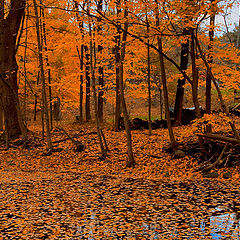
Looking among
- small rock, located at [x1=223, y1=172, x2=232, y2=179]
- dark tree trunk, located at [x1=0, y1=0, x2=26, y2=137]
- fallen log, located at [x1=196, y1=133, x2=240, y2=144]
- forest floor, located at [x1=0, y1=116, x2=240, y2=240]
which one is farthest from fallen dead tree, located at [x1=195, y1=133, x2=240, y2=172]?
dark tree trunk, located at [x1=0, y1=0, x2=26, y2=137]

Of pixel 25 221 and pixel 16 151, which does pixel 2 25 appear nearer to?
pixel 16 151

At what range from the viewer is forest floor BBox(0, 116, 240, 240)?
17.1 feet

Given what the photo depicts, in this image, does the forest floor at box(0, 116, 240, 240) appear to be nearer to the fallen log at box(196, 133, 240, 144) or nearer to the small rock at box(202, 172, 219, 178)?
the small rock at box(202, 172, 219, 178)

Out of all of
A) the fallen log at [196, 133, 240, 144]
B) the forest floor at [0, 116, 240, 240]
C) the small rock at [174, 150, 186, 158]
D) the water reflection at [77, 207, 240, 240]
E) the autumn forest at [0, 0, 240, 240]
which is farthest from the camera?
the small rock at [174, 150, 186, 158]

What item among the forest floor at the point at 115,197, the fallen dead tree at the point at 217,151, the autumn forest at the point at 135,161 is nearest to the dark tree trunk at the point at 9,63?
the autumn forest at the point at 135,161

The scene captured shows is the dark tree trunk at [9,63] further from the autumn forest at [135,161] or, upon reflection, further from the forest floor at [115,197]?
the forest floor at [115,197]

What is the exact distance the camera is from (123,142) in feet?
46.4

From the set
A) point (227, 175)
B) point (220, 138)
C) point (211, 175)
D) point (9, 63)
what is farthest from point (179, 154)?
point (9, 63)

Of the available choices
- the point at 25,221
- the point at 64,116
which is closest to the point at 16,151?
the point at 25,221

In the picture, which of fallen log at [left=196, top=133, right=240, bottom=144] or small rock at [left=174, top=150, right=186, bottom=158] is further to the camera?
small rock at [left=174, top=150, right=186, bottom=158]

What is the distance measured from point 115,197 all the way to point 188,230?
2723mm

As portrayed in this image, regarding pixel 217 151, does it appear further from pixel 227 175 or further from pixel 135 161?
pixel 135 161

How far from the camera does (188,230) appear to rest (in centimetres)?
507

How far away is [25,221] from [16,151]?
9404 mm
